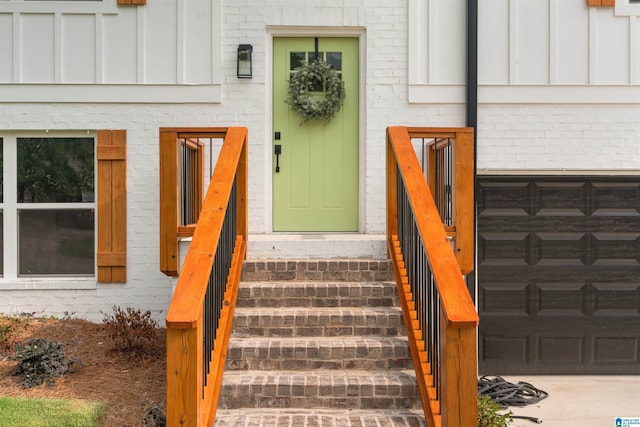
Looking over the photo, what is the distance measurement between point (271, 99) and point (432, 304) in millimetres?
3382

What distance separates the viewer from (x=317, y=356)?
4.45m

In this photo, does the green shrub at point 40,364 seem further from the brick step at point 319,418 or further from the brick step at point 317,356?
the brick step at point 319,418

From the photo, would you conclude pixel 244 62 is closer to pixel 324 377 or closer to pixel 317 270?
pixel 317 270

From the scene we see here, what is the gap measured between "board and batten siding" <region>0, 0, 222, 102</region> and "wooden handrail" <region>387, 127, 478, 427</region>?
2323 mm

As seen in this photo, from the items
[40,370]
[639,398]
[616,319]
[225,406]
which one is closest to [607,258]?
[616,319]

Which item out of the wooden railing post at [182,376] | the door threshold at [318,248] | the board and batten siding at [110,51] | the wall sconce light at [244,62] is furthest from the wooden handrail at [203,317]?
the board and batten siding at [110,51]

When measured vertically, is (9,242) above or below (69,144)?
below

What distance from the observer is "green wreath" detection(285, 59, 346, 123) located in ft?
21.4

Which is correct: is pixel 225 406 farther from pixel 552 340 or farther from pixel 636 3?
pixel 636 3

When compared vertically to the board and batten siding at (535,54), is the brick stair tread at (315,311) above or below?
below

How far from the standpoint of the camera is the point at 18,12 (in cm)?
643

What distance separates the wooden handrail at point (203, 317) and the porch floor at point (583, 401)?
2558 millimetres

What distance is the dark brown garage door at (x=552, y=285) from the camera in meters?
6.66

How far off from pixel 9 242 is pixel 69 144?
1.16 metres
